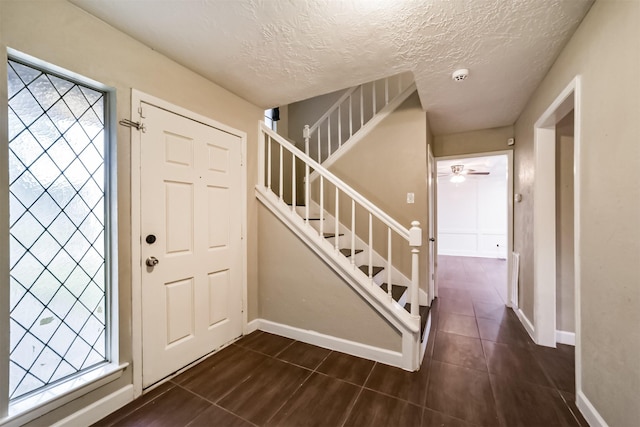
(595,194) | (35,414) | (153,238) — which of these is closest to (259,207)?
(153,238)

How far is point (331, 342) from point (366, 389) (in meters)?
0.57

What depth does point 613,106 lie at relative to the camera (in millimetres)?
1222

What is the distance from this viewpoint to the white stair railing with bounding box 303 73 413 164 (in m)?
3.37

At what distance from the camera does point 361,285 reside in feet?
6.79

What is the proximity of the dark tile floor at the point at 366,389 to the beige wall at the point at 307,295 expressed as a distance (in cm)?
21

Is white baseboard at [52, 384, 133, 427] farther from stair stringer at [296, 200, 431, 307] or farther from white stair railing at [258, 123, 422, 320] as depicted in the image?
stair stringer at [296, 200, 431, 307]

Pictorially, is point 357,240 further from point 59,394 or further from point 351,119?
point 59,394

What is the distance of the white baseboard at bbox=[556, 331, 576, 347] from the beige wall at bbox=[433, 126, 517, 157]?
2.21 m

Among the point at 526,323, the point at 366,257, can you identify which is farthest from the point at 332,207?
the point at 526,323

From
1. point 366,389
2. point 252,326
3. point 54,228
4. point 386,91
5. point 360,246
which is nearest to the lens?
point 54,228

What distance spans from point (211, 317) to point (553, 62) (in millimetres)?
3451

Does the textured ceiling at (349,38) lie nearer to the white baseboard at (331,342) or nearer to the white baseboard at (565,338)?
the white baseboard at (331,342)

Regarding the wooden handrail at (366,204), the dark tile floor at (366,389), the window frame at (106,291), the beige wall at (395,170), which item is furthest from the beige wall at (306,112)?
the dark tile floor at (366,389)

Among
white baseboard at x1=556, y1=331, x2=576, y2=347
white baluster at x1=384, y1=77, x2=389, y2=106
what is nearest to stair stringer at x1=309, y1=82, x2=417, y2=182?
white baluster at x1=384, y1=77, x2=389, y2=106
